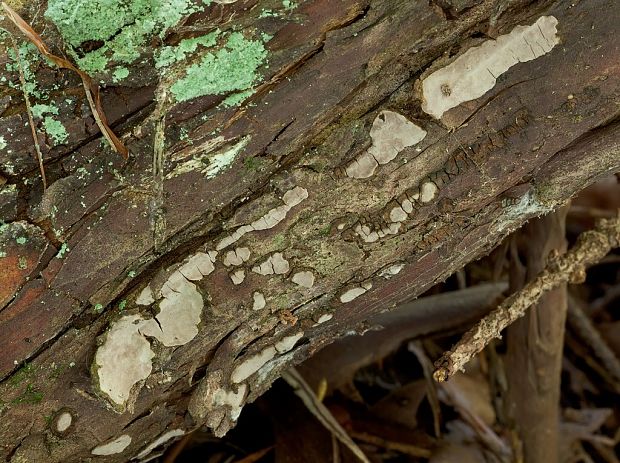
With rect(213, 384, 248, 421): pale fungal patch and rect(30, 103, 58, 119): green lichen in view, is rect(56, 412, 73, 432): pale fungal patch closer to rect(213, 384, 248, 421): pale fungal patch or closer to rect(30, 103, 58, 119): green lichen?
rect(213, 384, 248, 421): pale fungal patch

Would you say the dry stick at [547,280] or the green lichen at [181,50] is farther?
the dry stick at [547,280]

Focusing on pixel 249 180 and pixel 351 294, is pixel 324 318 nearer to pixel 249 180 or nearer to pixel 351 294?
pixel 351 294

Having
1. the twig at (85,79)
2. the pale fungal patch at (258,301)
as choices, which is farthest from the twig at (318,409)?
the twig at (85,79)

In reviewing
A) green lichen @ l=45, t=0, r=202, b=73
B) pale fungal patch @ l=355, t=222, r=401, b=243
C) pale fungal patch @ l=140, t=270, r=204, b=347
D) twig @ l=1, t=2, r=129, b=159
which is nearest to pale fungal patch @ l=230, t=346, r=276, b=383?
pale fungal patch @ l=140, t=270, r=204, b=347

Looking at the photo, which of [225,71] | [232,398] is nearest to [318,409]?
[232,398]

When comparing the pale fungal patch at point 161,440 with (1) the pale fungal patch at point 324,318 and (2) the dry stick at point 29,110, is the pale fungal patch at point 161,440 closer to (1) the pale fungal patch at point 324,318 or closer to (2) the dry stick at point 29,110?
(1) the pale fungal patch at point 324,318

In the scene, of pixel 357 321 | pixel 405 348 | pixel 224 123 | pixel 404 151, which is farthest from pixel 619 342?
pixel 224 123

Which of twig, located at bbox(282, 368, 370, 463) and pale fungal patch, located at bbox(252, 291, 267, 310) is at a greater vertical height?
pale fungal patch, located at bbox(252, 291, 267, 310)
